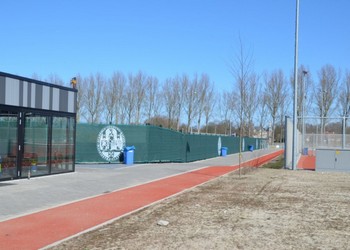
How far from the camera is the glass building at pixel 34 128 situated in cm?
1470

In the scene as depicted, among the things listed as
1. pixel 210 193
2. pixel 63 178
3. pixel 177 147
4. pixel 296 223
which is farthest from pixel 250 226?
pixel 177 147

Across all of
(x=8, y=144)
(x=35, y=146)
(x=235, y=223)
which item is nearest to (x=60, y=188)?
(x=8, y=144)

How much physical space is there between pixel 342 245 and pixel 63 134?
1356 cm

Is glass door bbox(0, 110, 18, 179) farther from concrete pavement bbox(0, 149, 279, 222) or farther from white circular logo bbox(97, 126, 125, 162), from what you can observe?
white circular logo bbox(97, 126, 125, 162)

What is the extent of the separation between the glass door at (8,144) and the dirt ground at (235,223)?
6.26 m

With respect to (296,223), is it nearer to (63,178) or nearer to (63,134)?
(63,178)

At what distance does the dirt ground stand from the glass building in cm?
629

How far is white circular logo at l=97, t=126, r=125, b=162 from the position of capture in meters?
23.9

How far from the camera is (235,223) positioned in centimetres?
841

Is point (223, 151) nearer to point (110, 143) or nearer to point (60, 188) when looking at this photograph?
point (110, 143)

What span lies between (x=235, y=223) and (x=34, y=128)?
10.3m

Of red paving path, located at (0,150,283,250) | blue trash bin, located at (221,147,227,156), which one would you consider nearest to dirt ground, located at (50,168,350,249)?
red paving path, located at (0,150,283,250)

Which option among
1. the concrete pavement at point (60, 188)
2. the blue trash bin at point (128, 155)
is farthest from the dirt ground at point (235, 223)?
the blue trash bin at point (128, 155)

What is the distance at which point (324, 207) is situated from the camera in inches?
A: 414
